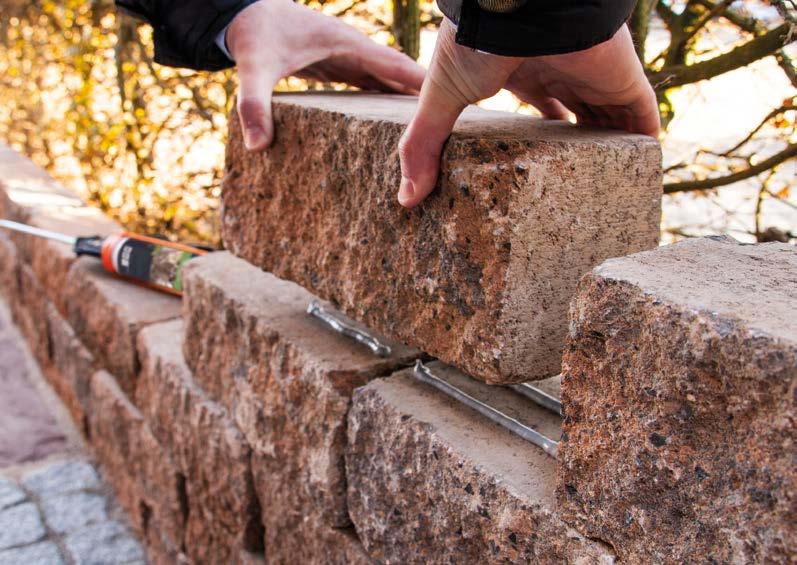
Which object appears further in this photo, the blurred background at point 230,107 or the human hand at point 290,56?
the blurred background at point 230,107

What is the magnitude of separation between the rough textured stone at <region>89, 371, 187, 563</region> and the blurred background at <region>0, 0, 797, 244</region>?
1.16 m

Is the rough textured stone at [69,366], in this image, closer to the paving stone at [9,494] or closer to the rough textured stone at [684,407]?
the paving stone at [9,494]

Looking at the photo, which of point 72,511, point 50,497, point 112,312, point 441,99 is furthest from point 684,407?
point 50,497

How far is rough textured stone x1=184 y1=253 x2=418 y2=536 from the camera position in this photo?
1.57 metres

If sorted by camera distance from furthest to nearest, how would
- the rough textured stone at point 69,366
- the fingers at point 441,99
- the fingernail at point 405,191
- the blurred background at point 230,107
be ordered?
1. the rough textured stone at point 69,366
2. the blurred background at point 230,107
3. the fingernail at point 405,191
4. the fingers at point 441,99

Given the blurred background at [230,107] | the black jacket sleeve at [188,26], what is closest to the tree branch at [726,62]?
the blurred background at [230,107]

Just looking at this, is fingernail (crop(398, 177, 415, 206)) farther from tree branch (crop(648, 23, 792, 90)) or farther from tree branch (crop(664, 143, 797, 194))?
tree branch (crop(664, 143, 797, 194))

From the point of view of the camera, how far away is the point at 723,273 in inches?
40.6

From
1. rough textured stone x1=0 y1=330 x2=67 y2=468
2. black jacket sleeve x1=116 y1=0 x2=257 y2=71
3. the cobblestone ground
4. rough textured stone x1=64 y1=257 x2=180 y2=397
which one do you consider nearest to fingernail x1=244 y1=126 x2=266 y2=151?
black jacket sleeve x1=116 y1=0 x2=257 y2=71

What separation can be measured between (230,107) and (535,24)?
2.86m

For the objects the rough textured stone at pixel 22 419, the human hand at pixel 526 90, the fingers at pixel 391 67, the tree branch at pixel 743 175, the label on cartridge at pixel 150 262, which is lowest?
the rough textured stone at pixel 22 419

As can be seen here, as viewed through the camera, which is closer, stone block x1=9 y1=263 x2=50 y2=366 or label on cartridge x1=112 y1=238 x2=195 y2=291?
label on cartridge x1=112 y1=238 x2=195 y2=291

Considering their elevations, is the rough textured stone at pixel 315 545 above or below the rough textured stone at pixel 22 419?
above

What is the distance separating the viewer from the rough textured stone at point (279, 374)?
1574 mm
